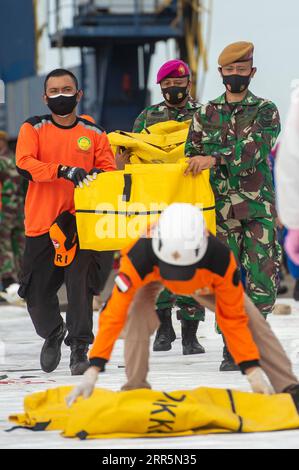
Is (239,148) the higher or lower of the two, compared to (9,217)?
higher

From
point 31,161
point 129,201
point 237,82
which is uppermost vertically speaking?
point 237,82

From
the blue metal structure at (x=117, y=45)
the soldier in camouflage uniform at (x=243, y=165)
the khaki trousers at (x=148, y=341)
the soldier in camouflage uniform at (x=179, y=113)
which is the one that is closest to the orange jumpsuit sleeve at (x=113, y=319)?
the khaki trousers at (x=148, y=341)

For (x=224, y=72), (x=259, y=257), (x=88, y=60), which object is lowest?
(x=88, y=60)

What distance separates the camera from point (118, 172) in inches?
313

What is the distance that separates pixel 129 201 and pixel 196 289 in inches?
78.4

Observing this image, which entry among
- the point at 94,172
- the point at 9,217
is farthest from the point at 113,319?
the point at 9,217

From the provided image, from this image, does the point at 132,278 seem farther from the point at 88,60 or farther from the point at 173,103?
the point at 88,60

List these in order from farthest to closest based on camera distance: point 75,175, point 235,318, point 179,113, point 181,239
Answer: point 179,113
point 75,175
point 235,318
point 181,239

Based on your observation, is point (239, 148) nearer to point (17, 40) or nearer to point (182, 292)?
point (182, 292)

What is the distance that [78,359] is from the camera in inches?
315

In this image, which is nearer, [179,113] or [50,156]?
[50,156]

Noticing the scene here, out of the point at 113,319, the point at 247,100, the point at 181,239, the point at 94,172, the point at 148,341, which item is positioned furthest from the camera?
the point at 247,100
